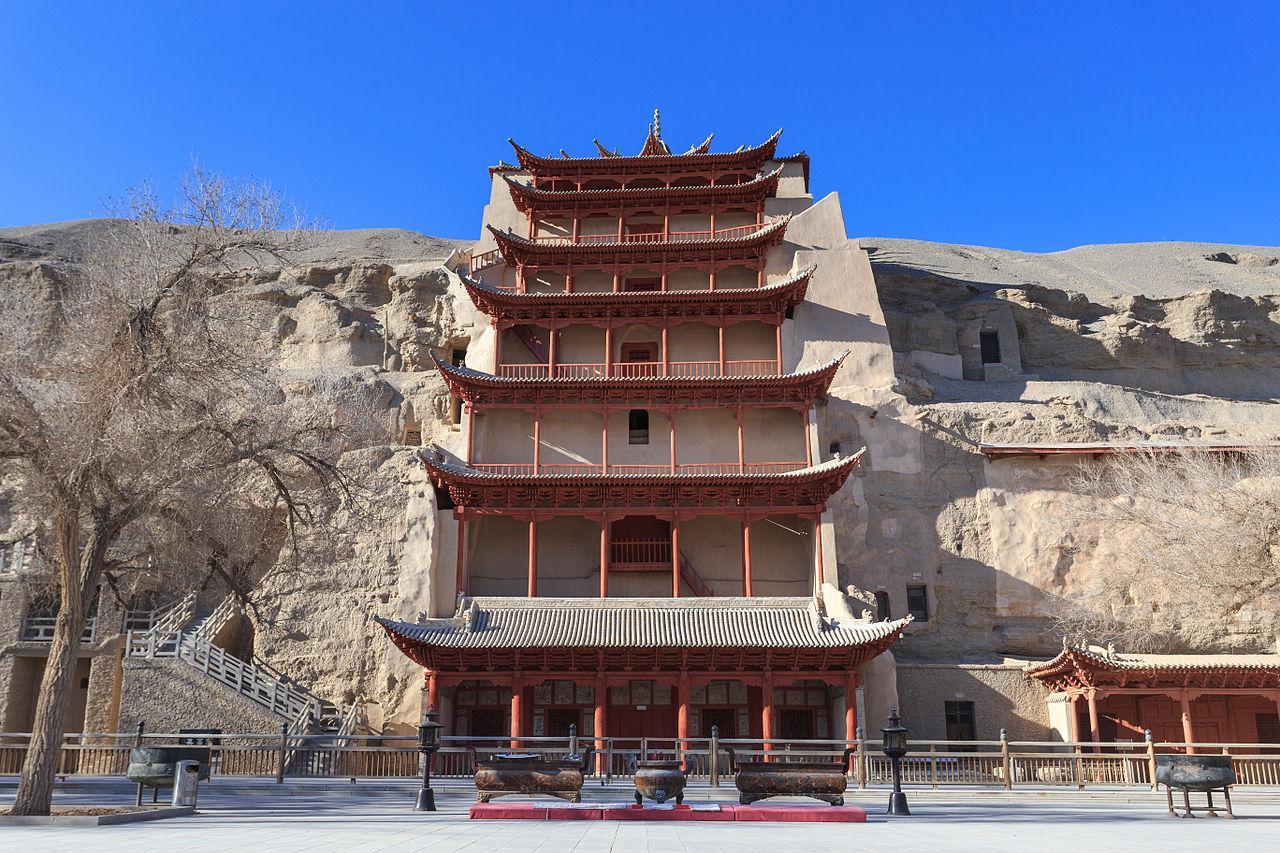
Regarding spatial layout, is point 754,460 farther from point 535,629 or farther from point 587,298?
point 535,629

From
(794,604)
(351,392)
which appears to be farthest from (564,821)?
(351,392)

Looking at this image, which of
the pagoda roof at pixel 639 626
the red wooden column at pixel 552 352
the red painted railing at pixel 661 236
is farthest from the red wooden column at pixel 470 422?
the red painted railing at pixel 661 236

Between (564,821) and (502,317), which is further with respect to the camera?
(502,317)

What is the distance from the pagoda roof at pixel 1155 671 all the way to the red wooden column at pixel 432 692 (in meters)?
16.4

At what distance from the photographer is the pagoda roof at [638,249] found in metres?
35.1

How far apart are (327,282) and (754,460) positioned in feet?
75.1

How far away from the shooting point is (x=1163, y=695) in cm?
2739

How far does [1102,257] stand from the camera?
67188 mm

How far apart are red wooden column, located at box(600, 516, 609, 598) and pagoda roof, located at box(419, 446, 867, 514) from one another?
59 cm

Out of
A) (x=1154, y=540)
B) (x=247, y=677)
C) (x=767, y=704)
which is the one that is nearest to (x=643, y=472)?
(x=767, y=704)

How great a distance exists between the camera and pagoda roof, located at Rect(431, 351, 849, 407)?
3083 cm

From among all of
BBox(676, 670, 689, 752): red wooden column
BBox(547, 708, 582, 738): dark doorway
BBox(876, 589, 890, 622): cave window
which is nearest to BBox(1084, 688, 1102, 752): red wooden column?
BBox(876, 589, 890, 622): cave window

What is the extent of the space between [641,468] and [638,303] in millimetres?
6128

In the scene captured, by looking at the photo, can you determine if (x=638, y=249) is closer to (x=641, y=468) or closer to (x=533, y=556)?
(x=641, y=468)
